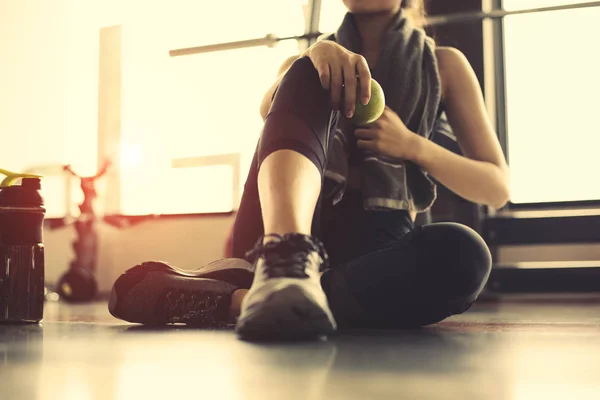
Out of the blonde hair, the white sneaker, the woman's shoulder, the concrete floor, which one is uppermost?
the blonde hair

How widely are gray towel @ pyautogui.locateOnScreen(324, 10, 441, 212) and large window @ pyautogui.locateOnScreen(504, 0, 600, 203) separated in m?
1.76

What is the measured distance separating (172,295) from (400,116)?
1.70 ft

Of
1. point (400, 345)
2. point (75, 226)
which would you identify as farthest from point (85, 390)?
point (75, 226)

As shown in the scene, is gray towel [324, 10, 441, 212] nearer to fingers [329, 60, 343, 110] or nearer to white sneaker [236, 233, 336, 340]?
fingers [329, 60, 343, 110]

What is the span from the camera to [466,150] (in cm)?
134

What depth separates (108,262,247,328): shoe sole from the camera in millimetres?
1087

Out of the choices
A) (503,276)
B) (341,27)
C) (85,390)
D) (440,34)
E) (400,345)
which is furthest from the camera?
(440,34)

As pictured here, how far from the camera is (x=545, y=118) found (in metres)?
2.94

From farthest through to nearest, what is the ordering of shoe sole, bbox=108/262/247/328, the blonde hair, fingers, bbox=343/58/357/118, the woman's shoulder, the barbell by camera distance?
the barbell < the blonde hair < the woman's shoulder < shoe sole, bbox=108/262/247/328 < fingers, bbox=343/58/357/118

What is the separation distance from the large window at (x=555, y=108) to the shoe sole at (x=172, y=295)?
7.08ft

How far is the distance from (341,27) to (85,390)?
990 mm

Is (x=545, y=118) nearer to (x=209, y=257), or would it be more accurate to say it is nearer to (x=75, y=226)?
(x=209, y=257)

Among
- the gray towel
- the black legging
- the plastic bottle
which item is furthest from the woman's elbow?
the plastic bottle

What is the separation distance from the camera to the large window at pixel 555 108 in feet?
9.55
